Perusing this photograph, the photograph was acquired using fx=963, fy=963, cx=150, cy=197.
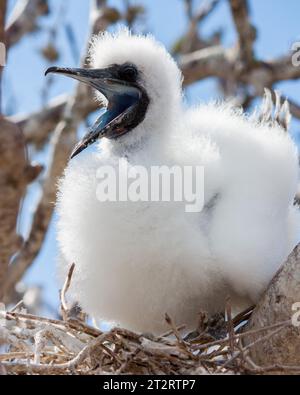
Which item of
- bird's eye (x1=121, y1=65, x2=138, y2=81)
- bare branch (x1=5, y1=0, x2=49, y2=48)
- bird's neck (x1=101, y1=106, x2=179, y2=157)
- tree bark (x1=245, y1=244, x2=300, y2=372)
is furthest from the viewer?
bare branch (x1=5, y1=0, x2=49, y2=48)

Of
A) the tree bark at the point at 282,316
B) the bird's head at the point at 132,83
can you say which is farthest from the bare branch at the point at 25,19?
the tree bark at the point at 282,316

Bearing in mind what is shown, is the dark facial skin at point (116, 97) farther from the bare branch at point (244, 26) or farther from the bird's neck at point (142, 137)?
the bare branch at point (244, 26)

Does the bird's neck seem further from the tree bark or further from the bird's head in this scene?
the tree bark

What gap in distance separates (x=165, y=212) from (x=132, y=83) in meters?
1.01

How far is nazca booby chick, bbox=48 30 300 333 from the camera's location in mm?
4691

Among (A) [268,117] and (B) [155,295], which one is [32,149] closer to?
(A) [268,117]

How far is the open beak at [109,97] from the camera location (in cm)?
523

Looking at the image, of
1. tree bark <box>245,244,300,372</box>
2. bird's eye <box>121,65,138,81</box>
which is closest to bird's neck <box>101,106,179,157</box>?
bird's eye <box>121,65,138,81</box>

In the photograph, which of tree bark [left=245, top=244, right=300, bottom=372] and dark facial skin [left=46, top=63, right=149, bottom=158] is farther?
dark facial skin [left=46, top=63, right=149, bottom=158]

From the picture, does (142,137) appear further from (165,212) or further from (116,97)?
(165,212)

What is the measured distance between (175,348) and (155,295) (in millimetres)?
562

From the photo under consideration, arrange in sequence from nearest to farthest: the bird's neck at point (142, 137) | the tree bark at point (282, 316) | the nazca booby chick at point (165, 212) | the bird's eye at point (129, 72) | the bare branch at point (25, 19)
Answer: the tree bark at point (282, 316) < the nazca booby chick at point (165, 212) < the bird's neck at point (142, 137) < the bird's eye at point (129, 72) < the bare branch at point (25, 19)

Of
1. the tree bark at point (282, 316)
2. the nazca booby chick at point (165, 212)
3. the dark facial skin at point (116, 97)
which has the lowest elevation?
the tree bark at point (282, 316)
